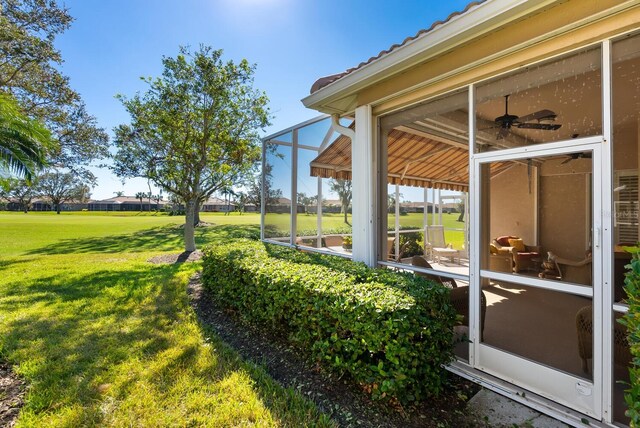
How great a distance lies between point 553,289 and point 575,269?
669 millimetres

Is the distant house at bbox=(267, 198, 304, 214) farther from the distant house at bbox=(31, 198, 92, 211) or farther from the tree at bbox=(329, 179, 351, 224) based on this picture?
the distant house at bbox=(31, 198, 92, 211)

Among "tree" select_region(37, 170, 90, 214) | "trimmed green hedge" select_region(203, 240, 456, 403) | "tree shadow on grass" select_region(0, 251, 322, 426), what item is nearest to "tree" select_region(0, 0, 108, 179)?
"tree shadow on grass" select_region(0, 251, 322, 426)

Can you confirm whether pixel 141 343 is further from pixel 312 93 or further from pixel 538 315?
pixel 538 315

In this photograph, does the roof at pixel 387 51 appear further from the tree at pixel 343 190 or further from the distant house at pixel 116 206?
the distant house at pixel 116 206

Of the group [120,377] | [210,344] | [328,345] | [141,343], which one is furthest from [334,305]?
[141,343]

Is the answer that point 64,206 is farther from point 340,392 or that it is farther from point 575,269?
point 575,269

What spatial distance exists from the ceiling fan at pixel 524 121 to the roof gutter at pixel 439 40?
2.92 ft

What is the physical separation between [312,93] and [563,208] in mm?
4131

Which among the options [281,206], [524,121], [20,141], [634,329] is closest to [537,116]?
[524,121]

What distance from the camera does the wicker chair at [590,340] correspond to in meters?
2.43

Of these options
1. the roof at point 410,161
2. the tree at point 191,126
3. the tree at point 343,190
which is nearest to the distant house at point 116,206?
the tree at point 191,126

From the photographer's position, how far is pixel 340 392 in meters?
2.99

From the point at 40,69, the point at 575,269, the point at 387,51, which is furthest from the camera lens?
the point at 40,69

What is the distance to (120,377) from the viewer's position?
327 centimetres
